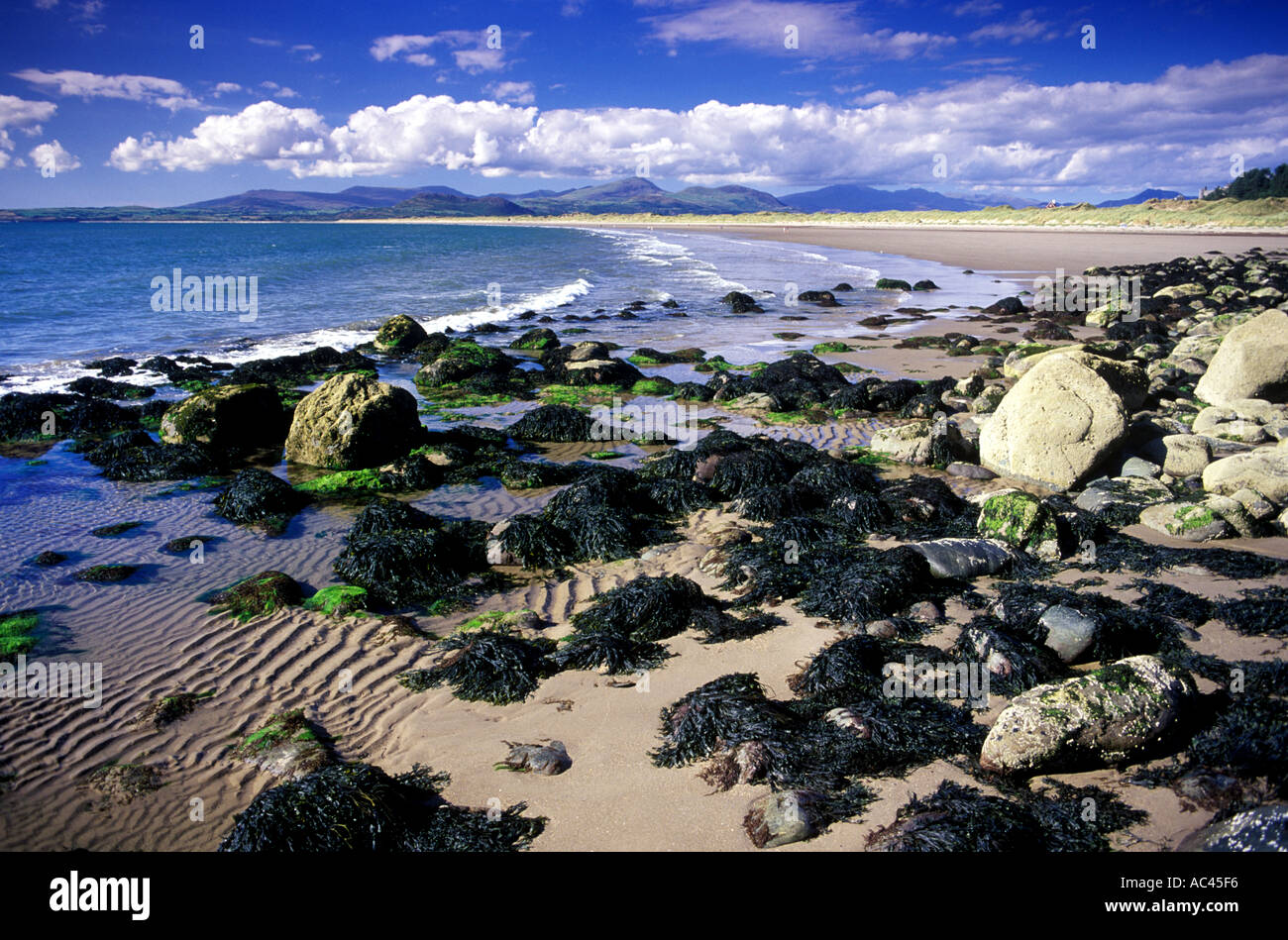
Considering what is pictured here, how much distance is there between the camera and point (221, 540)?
7.52m

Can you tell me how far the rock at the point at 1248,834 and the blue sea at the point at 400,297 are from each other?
14353 millimetres

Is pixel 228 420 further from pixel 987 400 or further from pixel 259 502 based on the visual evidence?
pixel 987 400

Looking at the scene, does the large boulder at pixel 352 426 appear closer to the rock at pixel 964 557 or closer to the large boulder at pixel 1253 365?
the rock at pixel 964 557

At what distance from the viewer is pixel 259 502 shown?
811 centimetres

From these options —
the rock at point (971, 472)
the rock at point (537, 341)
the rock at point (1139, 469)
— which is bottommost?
the rock at point (971, 472)

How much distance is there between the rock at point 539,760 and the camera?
421 centimetres

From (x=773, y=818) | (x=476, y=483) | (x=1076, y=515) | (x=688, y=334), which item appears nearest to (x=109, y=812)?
(x=773, y=818)

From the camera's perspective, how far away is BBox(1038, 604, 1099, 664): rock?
4.95 metres

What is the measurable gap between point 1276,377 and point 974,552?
8.20m

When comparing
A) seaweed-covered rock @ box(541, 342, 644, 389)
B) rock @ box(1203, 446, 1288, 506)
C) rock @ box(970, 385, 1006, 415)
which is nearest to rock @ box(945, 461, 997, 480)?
rock @ box(1203, 446, 1288, 506)

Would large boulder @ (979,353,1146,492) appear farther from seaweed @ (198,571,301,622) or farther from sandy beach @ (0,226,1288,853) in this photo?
seaweed @ (198,571,301,622)

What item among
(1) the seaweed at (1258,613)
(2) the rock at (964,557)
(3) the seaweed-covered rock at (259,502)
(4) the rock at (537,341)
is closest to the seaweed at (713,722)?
(2) the rock at (964,557)

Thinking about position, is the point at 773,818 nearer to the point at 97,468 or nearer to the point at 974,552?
the point at 974,552

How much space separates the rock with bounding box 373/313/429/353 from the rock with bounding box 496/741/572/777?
51.6 ft
